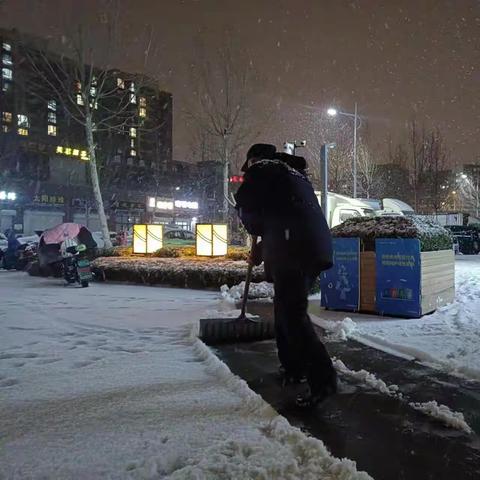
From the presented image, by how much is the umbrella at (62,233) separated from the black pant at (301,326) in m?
10.6

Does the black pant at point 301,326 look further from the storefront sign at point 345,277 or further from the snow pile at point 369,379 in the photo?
the storefront sign at point 345,277

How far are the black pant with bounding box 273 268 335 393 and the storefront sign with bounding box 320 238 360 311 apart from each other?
3.90 m

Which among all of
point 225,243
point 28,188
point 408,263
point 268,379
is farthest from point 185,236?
point 28,188

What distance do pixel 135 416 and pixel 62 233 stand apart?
1072 cm

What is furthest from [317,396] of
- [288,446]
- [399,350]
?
[399,350]

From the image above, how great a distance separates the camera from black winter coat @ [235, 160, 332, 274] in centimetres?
324

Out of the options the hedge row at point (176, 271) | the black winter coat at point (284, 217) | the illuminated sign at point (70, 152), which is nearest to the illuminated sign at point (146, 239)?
the hedge row at point (176, 271)

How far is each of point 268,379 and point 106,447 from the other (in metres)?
1.61

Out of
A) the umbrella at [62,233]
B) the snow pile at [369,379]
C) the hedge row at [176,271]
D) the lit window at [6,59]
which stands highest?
the lit window at [6,59]

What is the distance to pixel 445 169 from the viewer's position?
3622 centimetres

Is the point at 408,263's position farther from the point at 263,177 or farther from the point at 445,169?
the point at 445,169

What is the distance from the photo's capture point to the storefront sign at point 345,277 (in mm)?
7117

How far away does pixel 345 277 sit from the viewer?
7.22 m

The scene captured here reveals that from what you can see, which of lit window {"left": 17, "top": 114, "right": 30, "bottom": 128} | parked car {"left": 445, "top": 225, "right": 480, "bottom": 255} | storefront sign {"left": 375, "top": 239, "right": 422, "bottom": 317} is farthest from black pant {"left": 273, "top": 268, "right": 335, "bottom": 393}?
lit window {"left": 17, "top": 114, "right": 30, "bottom": 128}
